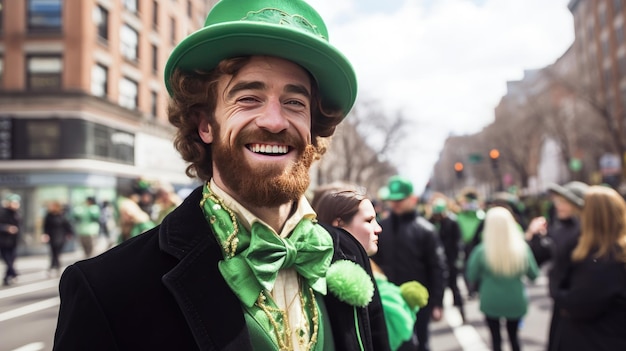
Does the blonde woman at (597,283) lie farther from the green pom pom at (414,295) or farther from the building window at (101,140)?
the building window at (101,140)

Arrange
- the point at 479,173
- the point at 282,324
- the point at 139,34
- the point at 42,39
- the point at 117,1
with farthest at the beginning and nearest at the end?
the point at 479,173
the point at 139,34
the point at 42,39
the point at 117,1
the point at 282,324

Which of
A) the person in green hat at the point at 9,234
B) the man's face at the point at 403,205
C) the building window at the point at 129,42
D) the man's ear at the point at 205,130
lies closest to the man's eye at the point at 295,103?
the man's ear at the point at 205,130

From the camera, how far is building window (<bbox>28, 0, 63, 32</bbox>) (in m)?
18.0

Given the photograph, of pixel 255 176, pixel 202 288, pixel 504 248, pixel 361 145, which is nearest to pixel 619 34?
pixel 361 145

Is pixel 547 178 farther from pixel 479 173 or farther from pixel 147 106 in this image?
pixel 147 106

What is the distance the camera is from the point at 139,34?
23312 millimetres

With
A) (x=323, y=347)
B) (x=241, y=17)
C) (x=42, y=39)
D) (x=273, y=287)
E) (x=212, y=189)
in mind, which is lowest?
(x=323, y=347)

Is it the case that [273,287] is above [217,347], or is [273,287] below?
above

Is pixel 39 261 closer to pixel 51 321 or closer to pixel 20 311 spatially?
pixel 51 321

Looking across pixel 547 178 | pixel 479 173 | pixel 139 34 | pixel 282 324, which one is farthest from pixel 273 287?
pixel 547 178

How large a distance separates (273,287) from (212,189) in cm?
38

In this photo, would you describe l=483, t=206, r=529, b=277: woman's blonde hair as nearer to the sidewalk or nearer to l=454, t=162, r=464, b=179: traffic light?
the sidewalk

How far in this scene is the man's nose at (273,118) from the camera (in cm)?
143

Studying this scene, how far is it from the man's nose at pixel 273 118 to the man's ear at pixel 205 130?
0.25 metres
